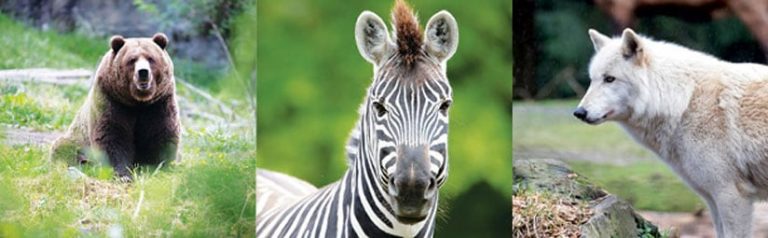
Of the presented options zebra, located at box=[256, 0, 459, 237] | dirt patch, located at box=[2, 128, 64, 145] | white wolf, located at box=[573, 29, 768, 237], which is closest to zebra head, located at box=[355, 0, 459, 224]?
zebra, located at box=[256, 0, 459, 237]

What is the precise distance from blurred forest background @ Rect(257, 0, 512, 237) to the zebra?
1140mm

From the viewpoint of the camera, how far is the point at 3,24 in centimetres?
941

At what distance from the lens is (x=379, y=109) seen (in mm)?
8039

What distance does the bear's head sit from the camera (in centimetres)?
927

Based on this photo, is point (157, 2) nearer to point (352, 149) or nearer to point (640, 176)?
point (352, 149)

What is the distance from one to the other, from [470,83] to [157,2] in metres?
2.00

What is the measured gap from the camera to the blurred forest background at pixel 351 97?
31.5ft

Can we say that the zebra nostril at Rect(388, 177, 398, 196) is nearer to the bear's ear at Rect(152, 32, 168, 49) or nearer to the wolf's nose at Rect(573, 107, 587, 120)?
the wolf's nose at Rect(573, 107, 587, 120)

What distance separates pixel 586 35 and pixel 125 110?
283 cm

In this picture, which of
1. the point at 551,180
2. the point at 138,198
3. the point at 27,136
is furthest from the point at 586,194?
the point at 27,136

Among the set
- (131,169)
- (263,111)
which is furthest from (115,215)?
(263,111)

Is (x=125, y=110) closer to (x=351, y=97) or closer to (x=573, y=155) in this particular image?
(x=351, y=97)

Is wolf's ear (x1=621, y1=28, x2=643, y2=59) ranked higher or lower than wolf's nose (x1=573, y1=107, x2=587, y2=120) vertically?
higher

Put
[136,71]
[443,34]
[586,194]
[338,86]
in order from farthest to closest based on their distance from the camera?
[338,86] → [586,194] → [136,71] → [443,34]
